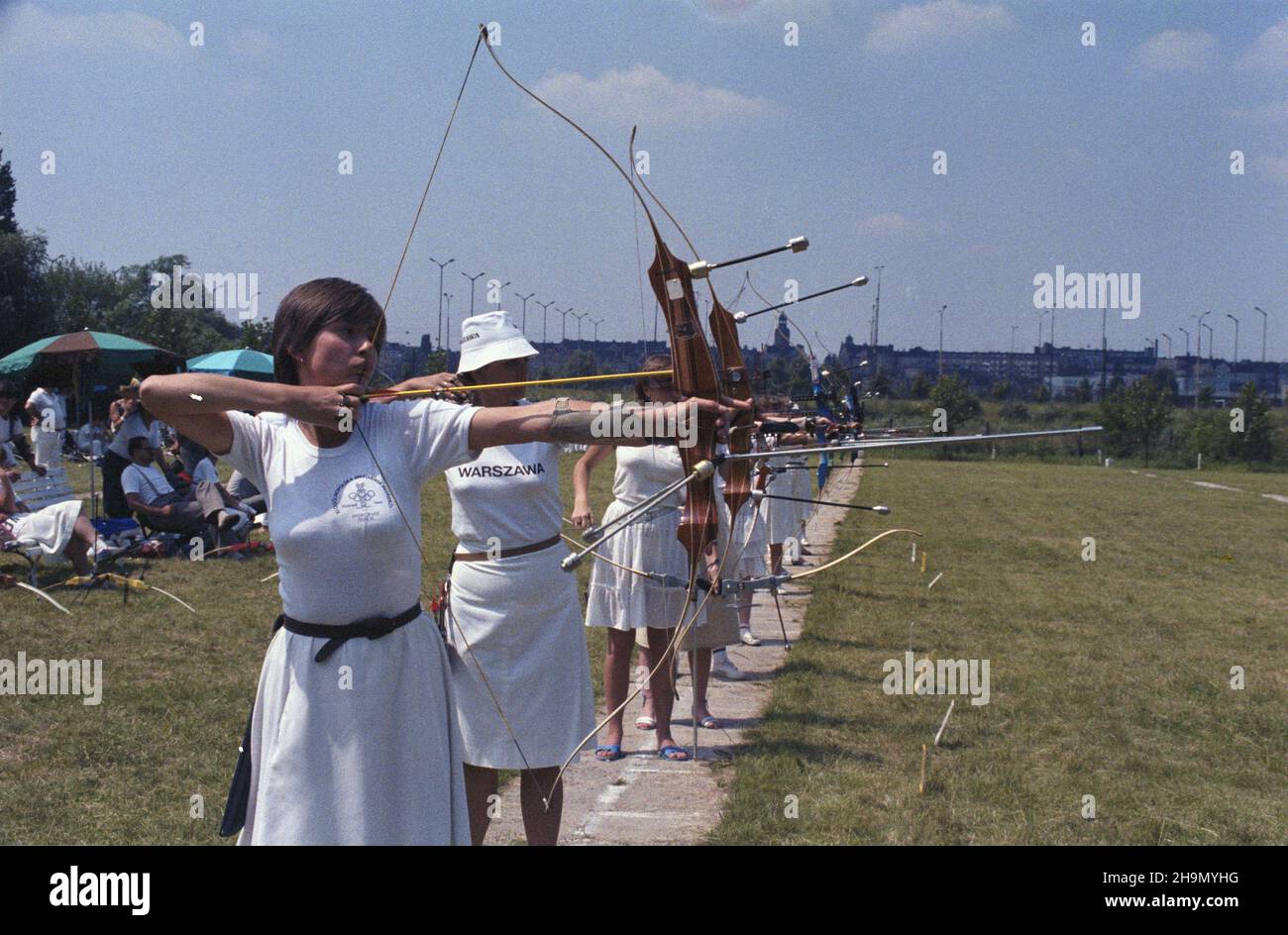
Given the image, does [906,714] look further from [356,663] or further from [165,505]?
[165,505]

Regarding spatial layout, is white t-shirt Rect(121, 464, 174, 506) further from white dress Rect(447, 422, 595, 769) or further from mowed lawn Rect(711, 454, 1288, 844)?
white dress Rect(447, 422, 595, 769)

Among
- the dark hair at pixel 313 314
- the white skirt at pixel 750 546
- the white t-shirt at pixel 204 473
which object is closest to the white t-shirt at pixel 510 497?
the dark hair at pixel 313 314

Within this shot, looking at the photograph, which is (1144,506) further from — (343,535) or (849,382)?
(343,535)

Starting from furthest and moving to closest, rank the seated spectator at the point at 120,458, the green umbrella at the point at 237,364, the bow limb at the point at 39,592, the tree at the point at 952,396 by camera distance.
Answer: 1. the tree at the point at 952,396
2. the green umbrella at the point at 237,364
3. the seated spectator at the point at 120,458
4. the bow limb at the point at 39,592

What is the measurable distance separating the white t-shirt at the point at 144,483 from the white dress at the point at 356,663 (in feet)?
31.0

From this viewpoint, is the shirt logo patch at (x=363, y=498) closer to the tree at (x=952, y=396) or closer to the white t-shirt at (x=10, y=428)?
the white t-shirt at (x=10, y=428)

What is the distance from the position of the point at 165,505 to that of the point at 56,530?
1883 millimetres

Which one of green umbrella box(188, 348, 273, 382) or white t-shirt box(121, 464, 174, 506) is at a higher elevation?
green umbrella box(188, 348, 273, 382)

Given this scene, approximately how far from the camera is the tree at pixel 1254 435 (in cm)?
4419

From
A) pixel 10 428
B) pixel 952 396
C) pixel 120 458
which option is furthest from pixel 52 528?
pixel 952 396

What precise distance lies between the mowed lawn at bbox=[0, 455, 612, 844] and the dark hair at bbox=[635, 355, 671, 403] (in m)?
1.76

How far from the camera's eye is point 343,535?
248cm

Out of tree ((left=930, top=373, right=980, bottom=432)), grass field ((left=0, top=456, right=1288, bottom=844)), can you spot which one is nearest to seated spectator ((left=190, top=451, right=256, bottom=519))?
grass field ((left=0, top=456, right=1288, bottom=844))

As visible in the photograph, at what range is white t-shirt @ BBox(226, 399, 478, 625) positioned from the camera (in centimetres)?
249
